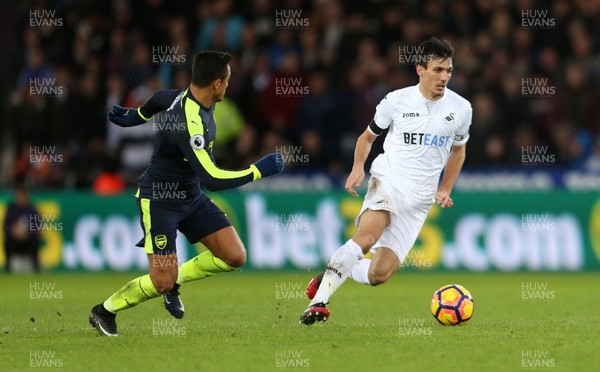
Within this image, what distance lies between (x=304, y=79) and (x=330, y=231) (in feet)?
9.81

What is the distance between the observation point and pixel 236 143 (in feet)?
58.8

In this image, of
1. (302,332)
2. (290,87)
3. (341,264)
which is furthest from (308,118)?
(302,332)

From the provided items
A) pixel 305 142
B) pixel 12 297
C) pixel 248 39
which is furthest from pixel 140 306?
pixel 248 39

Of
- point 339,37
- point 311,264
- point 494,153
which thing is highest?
point 339,37

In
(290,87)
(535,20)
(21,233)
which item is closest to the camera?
(21,233)

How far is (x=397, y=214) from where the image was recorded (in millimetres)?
9547

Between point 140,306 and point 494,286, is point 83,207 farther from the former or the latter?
point 494,286

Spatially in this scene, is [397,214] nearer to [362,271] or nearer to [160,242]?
[362,271]

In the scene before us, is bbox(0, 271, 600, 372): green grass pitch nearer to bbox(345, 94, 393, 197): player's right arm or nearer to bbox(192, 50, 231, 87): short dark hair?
bbox(345, 94, 393, 197): player's right arm

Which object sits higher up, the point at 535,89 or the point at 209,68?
the point at 209,68

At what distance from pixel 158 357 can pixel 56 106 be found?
11.2 metres

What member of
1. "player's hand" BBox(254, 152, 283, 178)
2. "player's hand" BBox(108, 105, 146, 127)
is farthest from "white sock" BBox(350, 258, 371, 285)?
"player's hand" BBox(108, 105, 146, 127)

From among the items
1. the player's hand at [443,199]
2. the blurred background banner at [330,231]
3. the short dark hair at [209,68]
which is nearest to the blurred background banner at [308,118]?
the blurred background banner at [330,231]

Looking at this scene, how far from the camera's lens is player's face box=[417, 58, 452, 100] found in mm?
9435
